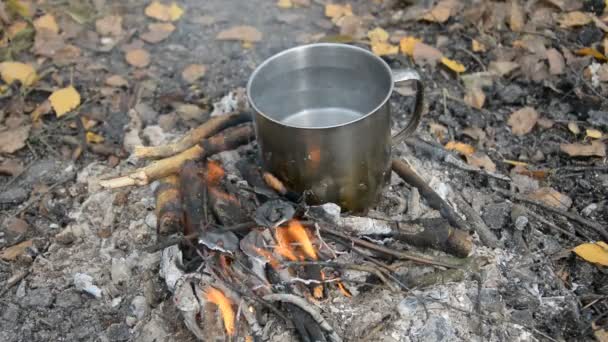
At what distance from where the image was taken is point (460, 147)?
288 centimetres

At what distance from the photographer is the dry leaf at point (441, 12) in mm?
3639

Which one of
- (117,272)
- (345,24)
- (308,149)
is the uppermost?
(308,149)

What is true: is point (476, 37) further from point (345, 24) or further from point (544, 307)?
point (544, 307)

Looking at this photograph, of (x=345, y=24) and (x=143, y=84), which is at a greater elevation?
(x=345, y=24)

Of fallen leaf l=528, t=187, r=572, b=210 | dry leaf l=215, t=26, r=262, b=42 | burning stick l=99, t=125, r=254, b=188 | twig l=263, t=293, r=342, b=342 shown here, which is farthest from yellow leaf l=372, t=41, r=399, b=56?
twig l=263, t=293, r=342, b=342

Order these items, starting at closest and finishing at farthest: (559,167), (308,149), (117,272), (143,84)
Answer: (308,149) → (117,272) → (559,167) → (143,84)

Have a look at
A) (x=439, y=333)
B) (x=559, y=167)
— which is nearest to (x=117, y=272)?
(x=439, y=333)

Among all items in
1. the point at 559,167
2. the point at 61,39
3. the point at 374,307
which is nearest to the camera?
the point at 374,307

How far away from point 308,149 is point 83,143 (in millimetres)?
1597

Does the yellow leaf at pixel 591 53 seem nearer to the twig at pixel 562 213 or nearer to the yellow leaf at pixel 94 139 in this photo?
the twig at pixel 562 213

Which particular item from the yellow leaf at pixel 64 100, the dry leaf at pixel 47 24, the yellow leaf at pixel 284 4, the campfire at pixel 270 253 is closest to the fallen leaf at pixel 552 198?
the campfire at pixel 270 253

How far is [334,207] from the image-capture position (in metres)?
2.14

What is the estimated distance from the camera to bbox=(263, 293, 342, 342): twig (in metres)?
2.00

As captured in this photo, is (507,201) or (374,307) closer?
(374,307)
